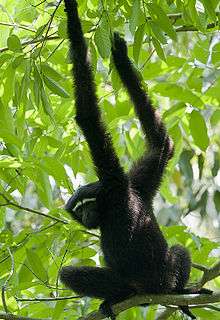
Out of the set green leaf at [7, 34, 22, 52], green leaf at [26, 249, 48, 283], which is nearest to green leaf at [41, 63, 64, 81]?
green leaf at [7, 34, 22, 52]

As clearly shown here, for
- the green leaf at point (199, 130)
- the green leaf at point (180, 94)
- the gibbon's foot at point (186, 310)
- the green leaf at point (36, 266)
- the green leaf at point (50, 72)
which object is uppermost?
the green leaf at point (50, 72)

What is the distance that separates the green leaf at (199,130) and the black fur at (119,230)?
67cm

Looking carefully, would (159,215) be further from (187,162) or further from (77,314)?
(77,314)

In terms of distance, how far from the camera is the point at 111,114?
6574 millimetres

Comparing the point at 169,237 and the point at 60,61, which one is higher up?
the point at 60,61

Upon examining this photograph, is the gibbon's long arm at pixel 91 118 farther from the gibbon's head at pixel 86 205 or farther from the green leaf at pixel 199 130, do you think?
the green leaf at pixel 199 130

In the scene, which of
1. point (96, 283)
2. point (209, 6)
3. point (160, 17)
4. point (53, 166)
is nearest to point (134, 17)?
point (160, 17)

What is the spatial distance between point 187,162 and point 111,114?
140 inches

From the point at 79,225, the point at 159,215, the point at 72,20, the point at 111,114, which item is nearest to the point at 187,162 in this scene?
the point at 159,215

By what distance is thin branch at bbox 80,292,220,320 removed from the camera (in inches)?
185

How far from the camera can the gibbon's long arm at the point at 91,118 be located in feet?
17.2

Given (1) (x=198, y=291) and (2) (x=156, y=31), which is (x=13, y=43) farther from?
(1) (x=198, y=291)

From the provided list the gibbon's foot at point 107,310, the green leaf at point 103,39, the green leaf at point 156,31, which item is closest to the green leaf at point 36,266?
the gibbon's foot at point 107,310

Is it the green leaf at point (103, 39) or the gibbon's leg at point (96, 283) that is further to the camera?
the gibbon's leg at point (96, 283)
